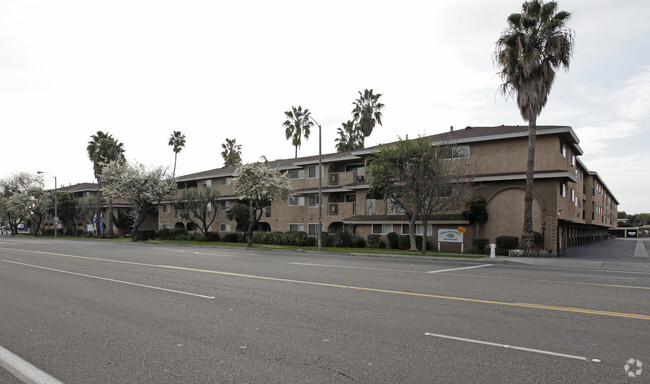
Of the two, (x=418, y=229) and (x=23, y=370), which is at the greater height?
(x=418, y=229)

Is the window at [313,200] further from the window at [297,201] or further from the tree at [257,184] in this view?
the tree at [257,184]

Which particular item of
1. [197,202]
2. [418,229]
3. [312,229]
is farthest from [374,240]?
[197,202]

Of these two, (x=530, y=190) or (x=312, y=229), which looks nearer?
(x=530, y=190)

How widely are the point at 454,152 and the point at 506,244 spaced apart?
685cm

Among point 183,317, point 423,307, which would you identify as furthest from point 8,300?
point 423,307

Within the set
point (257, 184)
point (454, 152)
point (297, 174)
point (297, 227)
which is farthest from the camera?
point (297, 174)

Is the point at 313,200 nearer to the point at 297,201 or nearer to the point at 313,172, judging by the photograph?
the point at 297,201

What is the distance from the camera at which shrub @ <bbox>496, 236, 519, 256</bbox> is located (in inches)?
1076

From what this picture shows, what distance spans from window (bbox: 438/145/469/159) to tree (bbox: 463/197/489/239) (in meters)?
3.25

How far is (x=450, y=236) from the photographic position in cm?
2925

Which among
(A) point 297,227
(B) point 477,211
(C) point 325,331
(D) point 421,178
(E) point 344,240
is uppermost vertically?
(D) point 421,178

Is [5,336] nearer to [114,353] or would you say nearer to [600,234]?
[114,353]

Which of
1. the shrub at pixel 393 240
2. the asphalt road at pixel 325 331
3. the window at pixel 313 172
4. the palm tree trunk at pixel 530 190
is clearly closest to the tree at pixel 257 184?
the window at pixel 313 172

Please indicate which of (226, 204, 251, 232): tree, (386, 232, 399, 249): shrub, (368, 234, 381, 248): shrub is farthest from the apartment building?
(226, 204, 251, 232): tree
